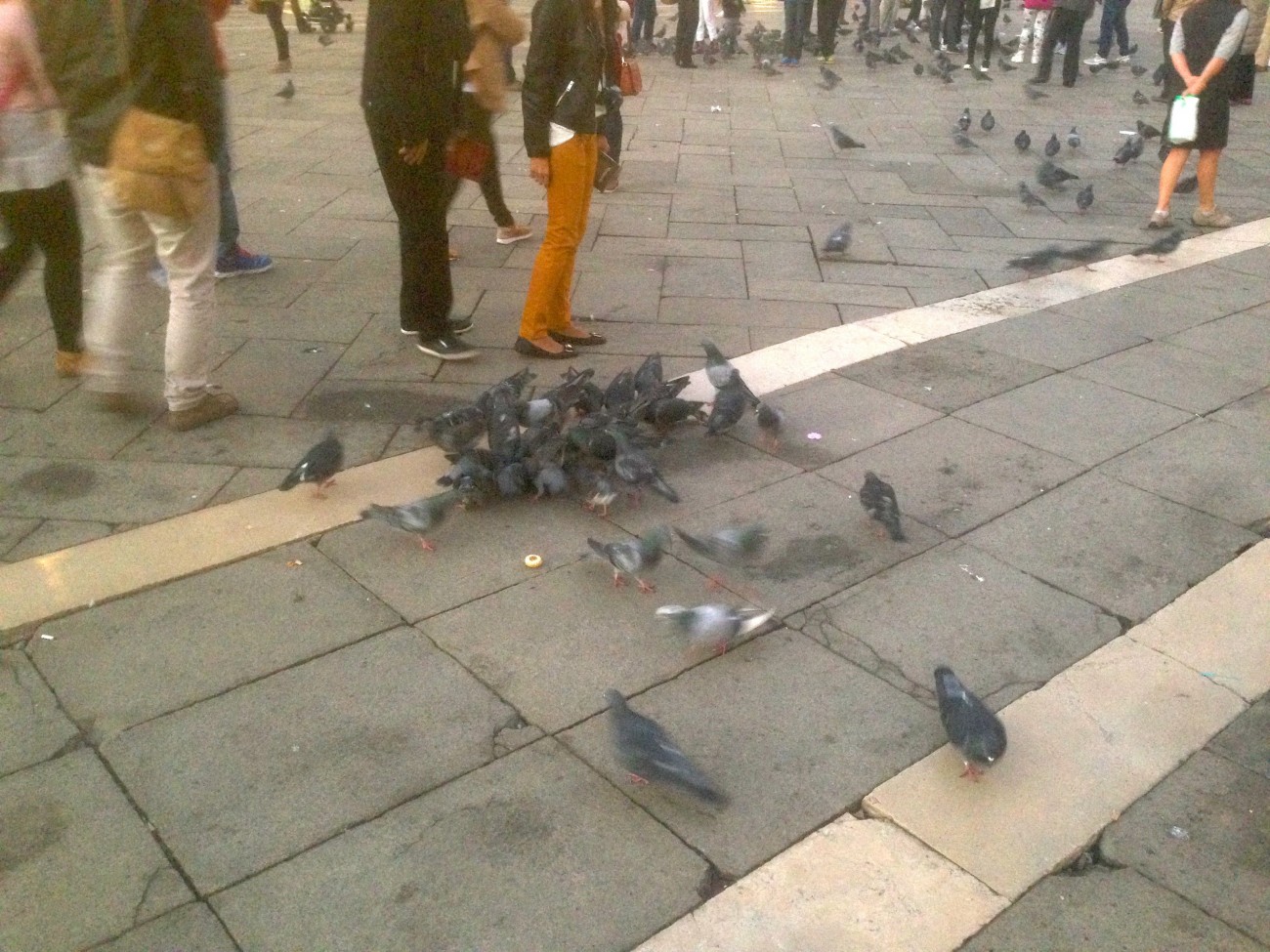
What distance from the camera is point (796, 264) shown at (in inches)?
272

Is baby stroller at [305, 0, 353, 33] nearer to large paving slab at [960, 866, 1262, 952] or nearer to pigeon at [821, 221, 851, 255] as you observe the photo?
pigeon at [821, 221, 851, 255]

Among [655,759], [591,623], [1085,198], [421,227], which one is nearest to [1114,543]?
[591,623]

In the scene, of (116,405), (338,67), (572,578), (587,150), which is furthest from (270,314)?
(338,67)

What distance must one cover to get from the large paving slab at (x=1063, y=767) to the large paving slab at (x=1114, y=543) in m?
0.37

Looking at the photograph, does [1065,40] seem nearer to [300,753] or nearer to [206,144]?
[206,144]

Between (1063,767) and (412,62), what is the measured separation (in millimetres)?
3713

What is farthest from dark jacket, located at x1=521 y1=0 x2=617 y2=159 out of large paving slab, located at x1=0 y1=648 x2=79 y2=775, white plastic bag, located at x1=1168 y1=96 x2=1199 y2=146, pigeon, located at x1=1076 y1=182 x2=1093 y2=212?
pigeon, located at x1=1076 y1=182 x2=1093 y2=212

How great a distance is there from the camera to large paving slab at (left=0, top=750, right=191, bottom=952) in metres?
2.29

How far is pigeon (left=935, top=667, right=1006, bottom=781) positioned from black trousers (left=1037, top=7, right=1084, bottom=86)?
12962 mm

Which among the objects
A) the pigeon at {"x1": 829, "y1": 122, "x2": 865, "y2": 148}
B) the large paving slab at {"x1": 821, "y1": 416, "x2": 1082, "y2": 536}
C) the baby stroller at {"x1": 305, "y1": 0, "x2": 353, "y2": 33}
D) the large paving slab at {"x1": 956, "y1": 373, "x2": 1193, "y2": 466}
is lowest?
the large paving slab at {"x1": 821, "y1": 416, "x2": 1082, "y2": 536}

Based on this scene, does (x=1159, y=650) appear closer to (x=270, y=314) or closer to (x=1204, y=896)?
(x=1204, y=896)

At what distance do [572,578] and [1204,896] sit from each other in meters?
2.02

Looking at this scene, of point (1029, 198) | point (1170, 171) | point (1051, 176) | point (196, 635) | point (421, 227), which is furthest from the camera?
point (1051, 176)

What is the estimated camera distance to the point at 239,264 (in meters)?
6.24
